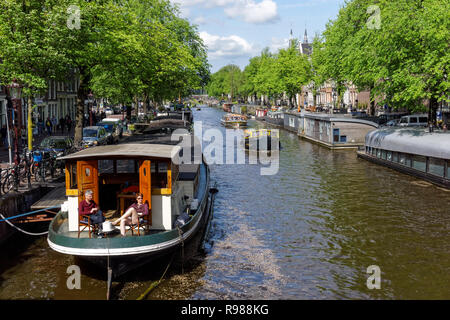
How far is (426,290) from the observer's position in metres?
14.5

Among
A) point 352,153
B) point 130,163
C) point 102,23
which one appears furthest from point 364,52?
point 130,163

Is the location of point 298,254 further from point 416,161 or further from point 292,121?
point 292,121

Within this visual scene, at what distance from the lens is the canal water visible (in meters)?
14.6

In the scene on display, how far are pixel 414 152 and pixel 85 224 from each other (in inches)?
878

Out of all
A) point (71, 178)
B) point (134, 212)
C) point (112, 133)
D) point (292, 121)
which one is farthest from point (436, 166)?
point (292, 121)

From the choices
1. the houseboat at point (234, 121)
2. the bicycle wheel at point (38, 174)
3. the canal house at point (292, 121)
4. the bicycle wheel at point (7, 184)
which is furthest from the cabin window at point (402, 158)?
the houseboat at point (234, 121)

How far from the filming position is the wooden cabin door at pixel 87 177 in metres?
15.0

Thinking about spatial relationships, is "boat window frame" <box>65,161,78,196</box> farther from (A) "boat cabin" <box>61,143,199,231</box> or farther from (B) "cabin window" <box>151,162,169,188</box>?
(B) "cabin window" <box>151,162,169,188</box>

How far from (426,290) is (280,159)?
27.4m

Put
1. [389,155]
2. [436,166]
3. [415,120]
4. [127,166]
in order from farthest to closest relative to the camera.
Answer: [415,120] → [389,155] → [436,166] → [127,166]

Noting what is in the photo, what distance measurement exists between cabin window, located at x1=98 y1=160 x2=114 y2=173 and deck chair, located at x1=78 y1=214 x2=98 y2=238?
98.7 inches

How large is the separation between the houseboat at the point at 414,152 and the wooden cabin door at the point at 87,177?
19326 millimetres

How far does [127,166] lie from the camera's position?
16750 mm

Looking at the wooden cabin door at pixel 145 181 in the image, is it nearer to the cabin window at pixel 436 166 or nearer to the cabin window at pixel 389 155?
the cabin window at pixel 436 166
